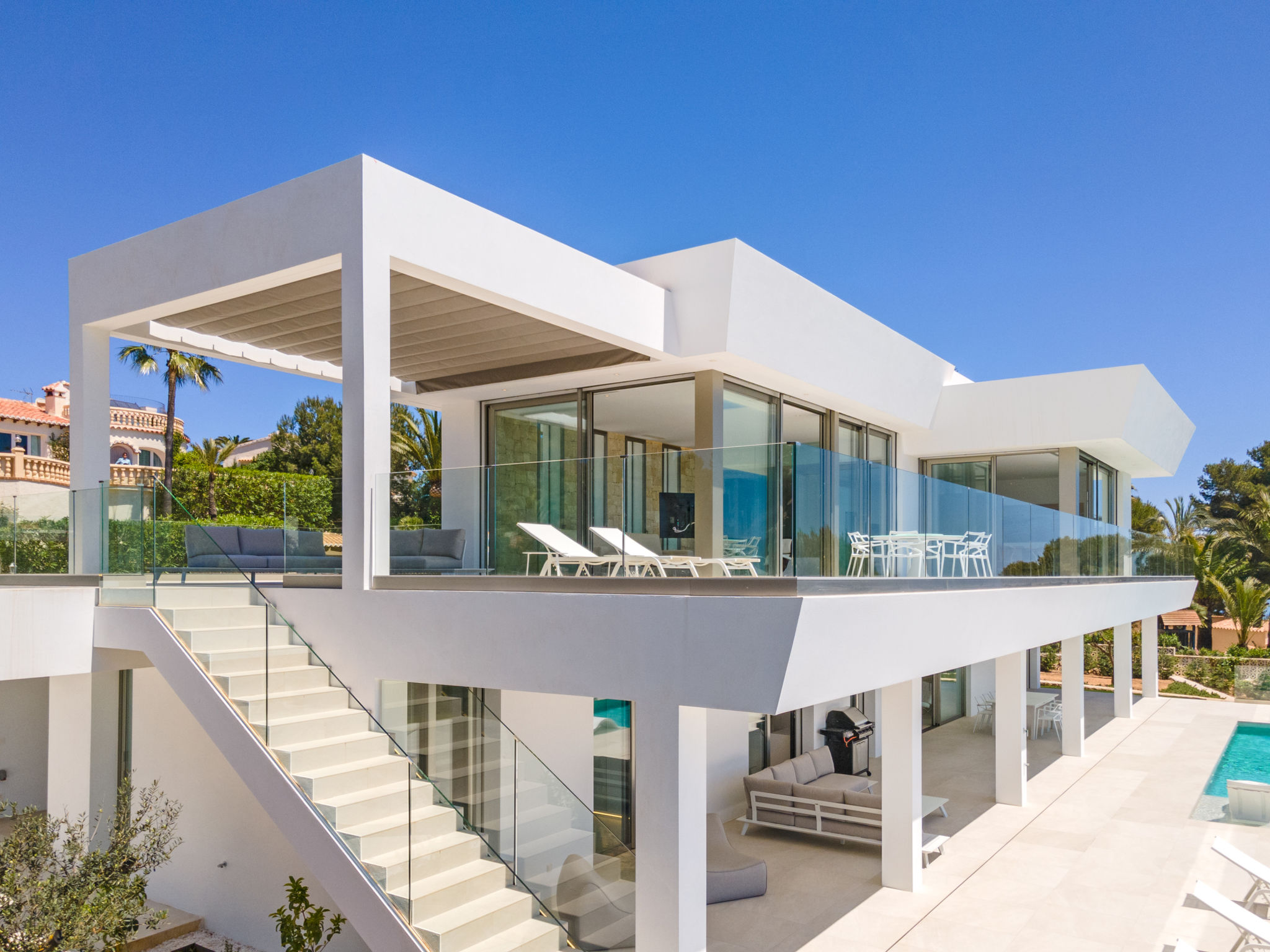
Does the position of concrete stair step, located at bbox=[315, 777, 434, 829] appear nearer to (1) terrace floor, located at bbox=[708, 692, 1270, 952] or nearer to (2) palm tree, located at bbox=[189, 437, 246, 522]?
(1) terrace floor, located at bbox=[708, 692, 1270, 952]

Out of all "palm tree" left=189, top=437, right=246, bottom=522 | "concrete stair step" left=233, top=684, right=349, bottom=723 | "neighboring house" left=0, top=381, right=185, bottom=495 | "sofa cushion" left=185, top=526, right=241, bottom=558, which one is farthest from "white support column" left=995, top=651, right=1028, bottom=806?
"neighboring house" left=0, top=381, right=185, bottom=495

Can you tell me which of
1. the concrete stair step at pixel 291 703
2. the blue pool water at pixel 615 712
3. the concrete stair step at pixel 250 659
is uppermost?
the concrete stair step at pixel 250 659

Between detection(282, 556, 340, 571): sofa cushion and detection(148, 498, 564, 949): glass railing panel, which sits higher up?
detection(282, 556, 340, 571): sofa cushion

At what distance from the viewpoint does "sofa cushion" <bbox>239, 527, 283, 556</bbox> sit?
33.8 ft

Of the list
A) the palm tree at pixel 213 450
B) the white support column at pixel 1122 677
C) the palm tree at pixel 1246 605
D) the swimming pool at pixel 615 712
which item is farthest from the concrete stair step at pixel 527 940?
the palm tree at pixel 213 450

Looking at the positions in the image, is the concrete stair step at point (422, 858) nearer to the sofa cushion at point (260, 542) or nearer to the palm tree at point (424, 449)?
the palm tree at point (424, 449)

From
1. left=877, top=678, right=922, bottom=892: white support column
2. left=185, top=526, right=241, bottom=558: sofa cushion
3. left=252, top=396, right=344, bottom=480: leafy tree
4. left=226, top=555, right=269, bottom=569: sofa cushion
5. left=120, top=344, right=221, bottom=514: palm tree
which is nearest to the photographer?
left=185, top=526, right=241, bottom=558: sofa cushion

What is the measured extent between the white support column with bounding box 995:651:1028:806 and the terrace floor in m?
0.26

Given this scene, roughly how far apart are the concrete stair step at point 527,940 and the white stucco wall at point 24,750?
9985 mm

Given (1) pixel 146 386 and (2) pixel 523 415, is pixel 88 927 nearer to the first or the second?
(2) pixel 523 415

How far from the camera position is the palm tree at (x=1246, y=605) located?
28.1 m

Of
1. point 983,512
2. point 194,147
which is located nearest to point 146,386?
point 194,147

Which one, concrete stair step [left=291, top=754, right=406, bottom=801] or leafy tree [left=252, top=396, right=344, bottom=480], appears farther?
leafy tree [left=252, top=396, right=344, bottom=480]

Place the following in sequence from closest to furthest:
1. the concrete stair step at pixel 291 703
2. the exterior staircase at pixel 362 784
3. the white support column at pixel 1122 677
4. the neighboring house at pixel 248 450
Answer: the exterior staircase at pixel 362 784 < the concrete stair step at pixel 291 703 < the white support column at pixel 1122 677 < the neighboring house at pixel 248 450
